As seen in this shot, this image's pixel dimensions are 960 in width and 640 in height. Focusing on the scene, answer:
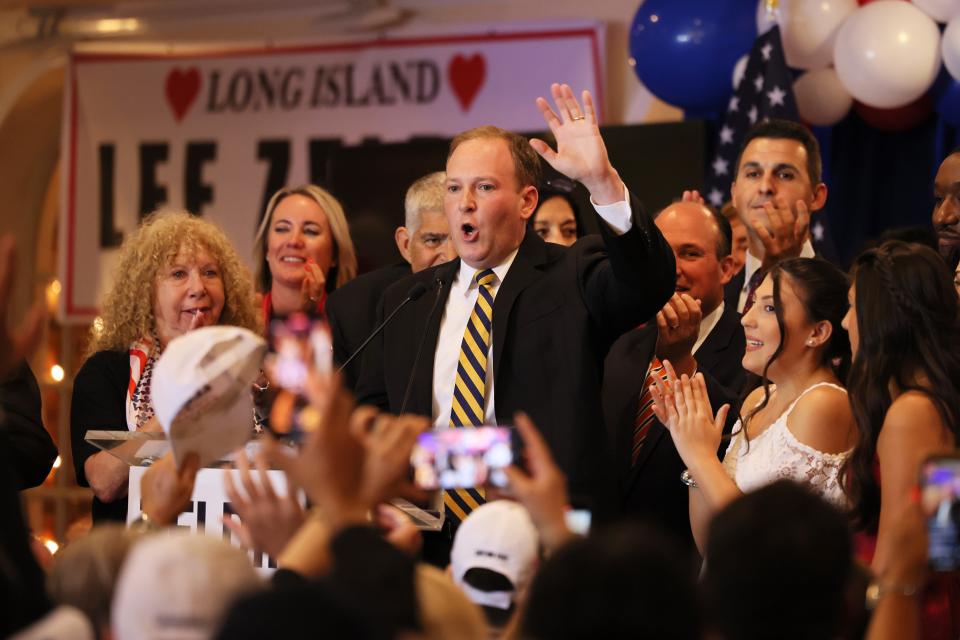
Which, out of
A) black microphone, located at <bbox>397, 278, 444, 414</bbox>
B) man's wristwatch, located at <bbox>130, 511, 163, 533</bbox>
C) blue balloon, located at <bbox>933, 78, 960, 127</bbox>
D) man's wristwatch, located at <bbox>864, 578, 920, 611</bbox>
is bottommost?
man's wristwatch, located at <bbox>864, 578, 920, 611</bbox>

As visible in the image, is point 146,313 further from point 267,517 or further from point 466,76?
point 466,76

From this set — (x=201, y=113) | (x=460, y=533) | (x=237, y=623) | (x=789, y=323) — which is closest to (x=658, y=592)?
(x=237, y=623)

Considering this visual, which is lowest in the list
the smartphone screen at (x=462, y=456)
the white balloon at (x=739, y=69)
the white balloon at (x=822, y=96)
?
the smartphone screen at (x=462, y=456)

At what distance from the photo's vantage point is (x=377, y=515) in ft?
7.51

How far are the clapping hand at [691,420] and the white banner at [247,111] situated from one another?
12.6 ft

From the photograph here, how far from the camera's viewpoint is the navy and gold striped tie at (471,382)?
3.17m

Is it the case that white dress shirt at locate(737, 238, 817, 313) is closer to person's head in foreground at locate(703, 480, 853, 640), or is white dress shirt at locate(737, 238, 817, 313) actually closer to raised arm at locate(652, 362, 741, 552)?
raised arm at locate(652, 362, 741, 552)

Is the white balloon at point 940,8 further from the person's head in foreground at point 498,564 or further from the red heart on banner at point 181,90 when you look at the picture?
the red heart on banner at point 181,90

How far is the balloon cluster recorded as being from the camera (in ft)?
16.1

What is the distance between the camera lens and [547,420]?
10.5 ft

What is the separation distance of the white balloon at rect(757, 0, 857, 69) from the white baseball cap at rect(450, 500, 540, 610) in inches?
139

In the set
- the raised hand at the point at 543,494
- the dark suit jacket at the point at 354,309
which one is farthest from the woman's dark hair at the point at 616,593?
the dark suit jacket at the point at 354,309

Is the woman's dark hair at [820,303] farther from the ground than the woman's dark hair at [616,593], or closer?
farther from the ground

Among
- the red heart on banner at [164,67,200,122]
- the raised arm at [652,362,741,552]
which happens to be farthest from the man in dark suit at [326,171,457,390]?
the red heart on banner at [164,67,200,122]
